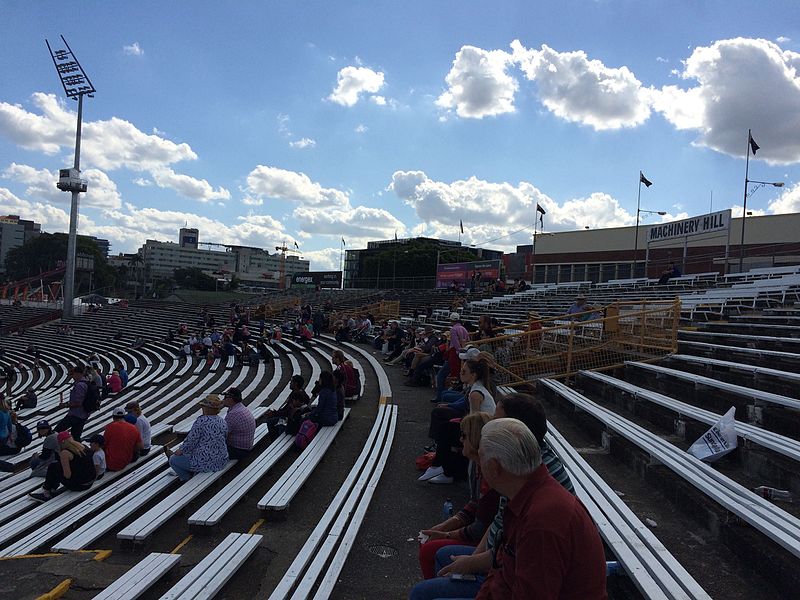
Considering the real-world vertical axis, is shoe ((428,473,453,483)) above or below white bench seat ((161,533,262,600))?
above

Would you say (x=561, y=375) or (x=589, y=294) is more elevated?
(x=589, y=294)

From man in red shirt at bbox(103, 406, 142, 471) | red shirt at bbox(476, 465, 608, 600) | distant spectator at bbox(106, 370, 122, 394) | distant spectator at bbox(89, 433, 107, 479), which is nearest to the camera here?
red shirt at bbox(476, 465, 608, 600)

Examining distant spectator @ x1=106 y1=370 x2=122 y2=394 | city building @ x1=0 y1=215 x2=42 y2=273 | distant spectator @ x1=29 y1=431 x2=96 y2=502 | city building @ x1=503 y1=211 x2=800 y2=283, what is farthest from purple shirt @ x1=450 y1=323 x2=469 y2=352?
city building @ x1=0 y1=215 x2=42 y2=273

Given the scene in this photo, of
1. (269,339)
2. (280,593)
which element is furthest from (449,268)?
(280,593)

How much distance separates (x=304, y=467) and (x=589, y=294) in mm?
16982

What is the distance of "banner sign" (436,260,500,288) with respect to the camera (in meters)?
39.1

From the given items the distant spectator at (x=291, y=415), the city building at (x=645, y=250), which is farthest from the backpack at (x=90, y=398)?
the city building at (x=645, y=250)

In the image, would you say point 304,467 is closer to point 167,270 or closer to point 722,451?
point 722,451

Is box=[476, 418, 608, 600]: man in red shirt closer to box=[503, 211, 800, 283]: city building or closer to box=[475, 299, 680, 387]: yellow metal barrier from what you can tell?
box=[475, 299, 680, 387]: yellow metal barrier

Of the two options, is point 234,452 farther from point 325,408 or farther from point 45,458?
point 45,458

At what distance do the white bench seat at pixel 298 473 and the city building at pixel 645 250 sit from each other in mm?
22916

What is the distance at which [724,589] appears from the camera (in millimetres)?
3053

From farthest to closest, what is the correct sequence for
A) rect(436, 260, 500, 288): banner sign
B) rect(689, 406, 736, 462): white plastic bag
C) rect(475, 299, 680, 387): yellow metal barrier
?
rect(436, 260, 500, 288): banner sign
rect(475, 299, 680, 387): yellow metal barrier
rect(689, 406, 736, 462): white plastic bag

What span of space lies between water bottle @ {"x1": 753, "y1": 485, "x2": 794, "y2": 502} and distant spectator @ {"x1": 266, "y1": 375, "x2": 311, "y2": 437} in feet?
18.7
